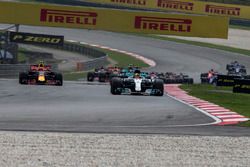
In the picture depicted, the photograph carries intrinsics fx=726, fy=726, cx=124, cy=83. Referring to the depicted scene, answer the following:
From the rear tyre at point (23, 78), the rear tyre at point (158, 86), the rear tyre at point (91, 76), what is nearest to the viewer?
the rear tyre at point (158, 86)

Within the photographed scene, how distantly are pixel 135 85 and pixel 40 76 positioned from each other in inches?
200

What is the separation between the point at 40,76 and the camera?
2802 centimetres

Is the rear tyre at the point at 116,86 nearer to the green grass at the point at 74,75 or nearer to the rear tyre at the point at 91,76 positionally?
the rear tyre at the point at 91,76

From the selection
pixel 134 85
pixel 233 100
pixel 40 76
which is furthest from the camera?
pixel 40 76

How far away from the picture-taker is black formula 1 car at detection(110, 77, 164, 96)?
24422mm

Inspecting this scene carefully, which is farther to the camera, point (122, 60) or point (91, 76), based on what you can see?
point (122, 60)

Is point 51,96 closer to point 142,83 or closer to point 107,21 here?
point 142,83

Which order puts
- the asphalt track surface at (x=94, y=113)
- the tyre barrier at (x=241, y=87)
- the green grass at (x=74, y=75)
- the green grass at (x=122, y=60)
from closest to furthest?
the asphalt track surface at (x=94, y=113)
the tyre barrier at (x=241, y=87)
the green grass at (x=74, y=75)
the green grass at (x=122, y=60)

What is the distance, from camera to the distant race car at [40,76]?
91.4 ft

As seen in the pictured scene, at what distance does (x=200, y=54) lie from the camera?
5828cm

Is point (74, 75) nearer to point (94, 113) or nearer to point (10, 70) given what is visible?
point (10, 70)

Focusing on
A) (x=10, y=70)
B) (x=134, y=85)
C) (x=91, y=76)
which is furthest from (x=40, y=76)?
(x=10, y=70)

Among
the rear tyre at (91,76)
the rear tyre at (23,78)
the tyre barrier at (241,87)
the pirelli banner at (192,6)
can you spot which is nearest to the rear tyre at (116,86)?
the rear tyre at (23,78)

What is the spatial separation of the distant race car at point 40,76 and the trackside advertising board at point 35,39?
39.3 feet
